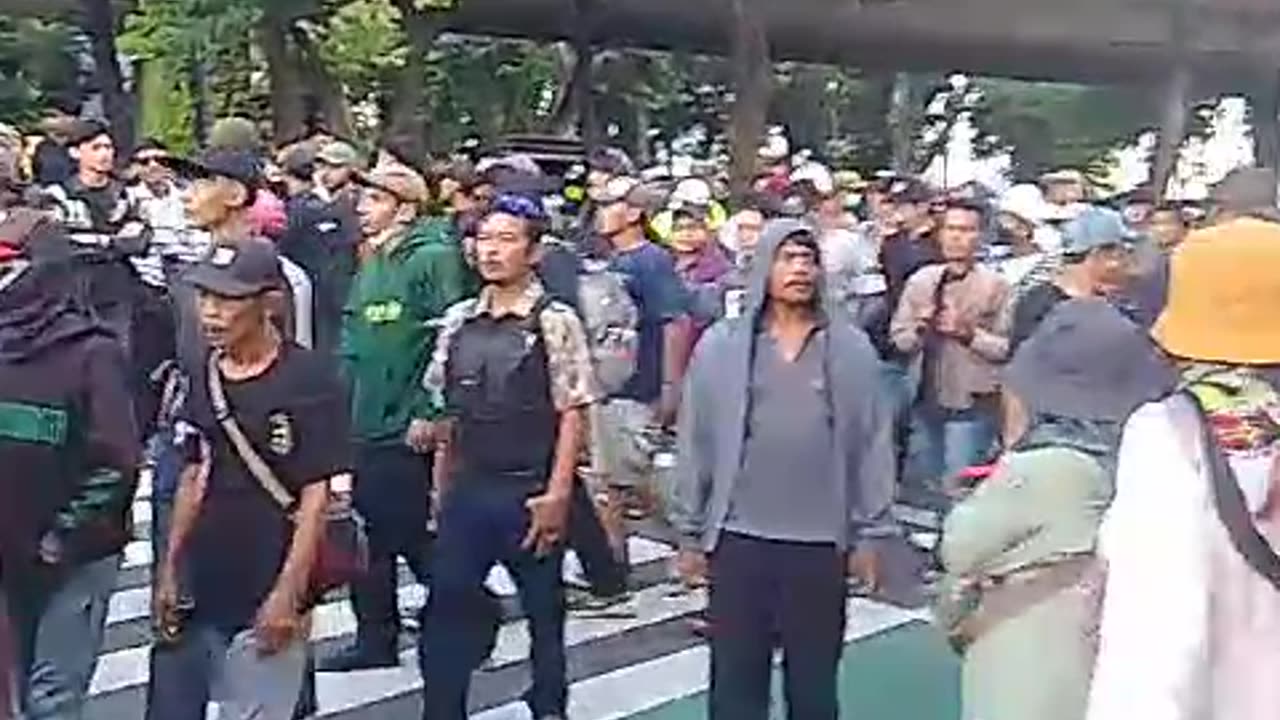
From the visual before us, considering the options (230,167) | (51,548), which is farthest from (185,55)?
(51,548)

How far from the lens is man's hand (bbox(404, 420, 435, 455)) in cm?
852

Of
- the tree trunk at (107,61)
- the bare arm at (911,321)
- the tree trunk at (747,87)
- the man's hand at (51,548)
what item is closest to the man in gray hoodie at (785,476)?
the man's hand at (51,548)

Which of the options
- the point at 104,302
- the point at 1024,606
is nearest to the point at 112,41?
the point at 104,302

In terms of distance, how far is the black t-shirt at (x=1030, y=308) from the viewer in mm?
9234

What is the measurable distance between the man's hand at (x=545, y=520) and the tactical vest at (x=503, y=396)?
108 mm

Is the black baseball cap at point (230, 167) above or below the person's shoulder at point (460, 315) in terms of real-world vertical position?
above

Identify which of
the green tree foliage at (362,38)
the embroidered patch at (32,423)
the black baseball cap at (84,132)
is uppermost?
the green tree foliage at (362,38)

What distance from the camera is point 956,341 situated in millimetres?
11188

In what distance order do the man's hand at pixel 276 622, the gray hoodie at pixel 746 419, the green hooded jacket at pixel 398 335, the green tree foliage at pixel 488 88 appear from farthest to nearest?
the green tree foliage at pixel 488 88
the green hooded jacket at pixel 398 335
the gray hoodie at pixel 746 419
the man's hand at pixel 276 622

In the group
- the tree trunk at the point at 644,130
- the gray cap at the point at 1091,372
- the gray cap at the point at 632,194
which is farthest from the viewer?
the tree trunk at the point at 644,130

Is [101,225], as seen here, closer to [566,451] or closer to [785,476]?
[566,451]

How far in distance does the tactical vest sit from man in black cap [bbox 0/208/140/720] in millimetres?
1333

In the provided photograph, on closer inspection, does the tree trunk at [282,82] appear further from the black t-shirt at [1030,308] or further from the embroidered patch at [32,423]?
the embroidered patch at [32,423]

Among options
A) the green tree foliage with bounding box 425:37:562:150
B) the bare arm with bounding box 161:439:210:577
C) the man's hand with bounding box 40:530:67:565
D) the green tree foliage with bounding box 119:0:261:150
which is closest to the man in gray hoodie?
the bare arm with bounding box 161:439:210:577
